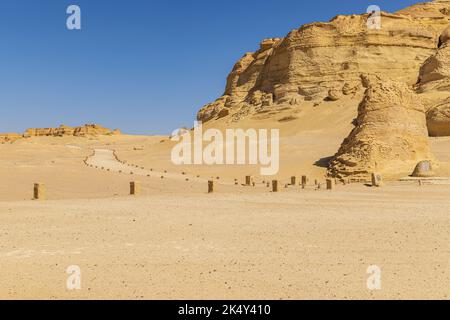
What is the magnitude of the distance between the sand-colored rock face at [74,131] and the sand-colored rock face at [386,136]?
8252cm

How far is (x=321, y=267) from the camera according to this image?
229 inches

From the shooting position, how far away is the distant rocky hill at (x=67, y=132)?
99.8 meters

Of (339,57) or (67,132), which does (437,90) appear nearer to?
(339,57)

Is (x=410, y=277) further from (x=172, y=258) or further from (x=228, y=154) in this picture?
(x=228, y=154)

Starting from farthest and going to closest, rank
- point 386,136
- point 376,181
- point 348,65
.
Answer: point 348,65 → point 386,136 → point 376,181

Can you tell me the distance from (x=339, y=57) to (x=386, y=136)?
31.3m

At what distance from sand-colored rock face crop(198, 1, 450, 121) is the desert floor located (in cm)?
3777

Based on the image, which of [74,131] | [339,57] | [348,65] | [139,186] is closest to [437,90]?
[348,65]

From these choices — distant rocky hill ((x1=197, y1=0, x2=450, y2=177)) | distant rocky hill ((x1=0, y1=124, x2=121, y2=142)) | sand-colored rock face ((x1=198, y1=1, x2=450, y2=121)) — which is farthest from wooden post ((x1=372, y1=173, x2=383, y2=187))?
distant rocky hill ((x1=0, y1=124, x2=121, y2=142))

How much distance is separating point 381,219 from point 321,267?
4274 millimetres

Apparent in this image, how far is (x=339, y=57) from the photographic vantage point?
167ft

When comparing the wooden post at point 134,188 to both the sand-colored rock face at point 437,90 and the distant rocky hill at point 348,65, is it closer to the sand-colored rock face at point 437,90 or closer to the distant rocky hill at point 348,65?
the sand-colored rock face at point 437,90
